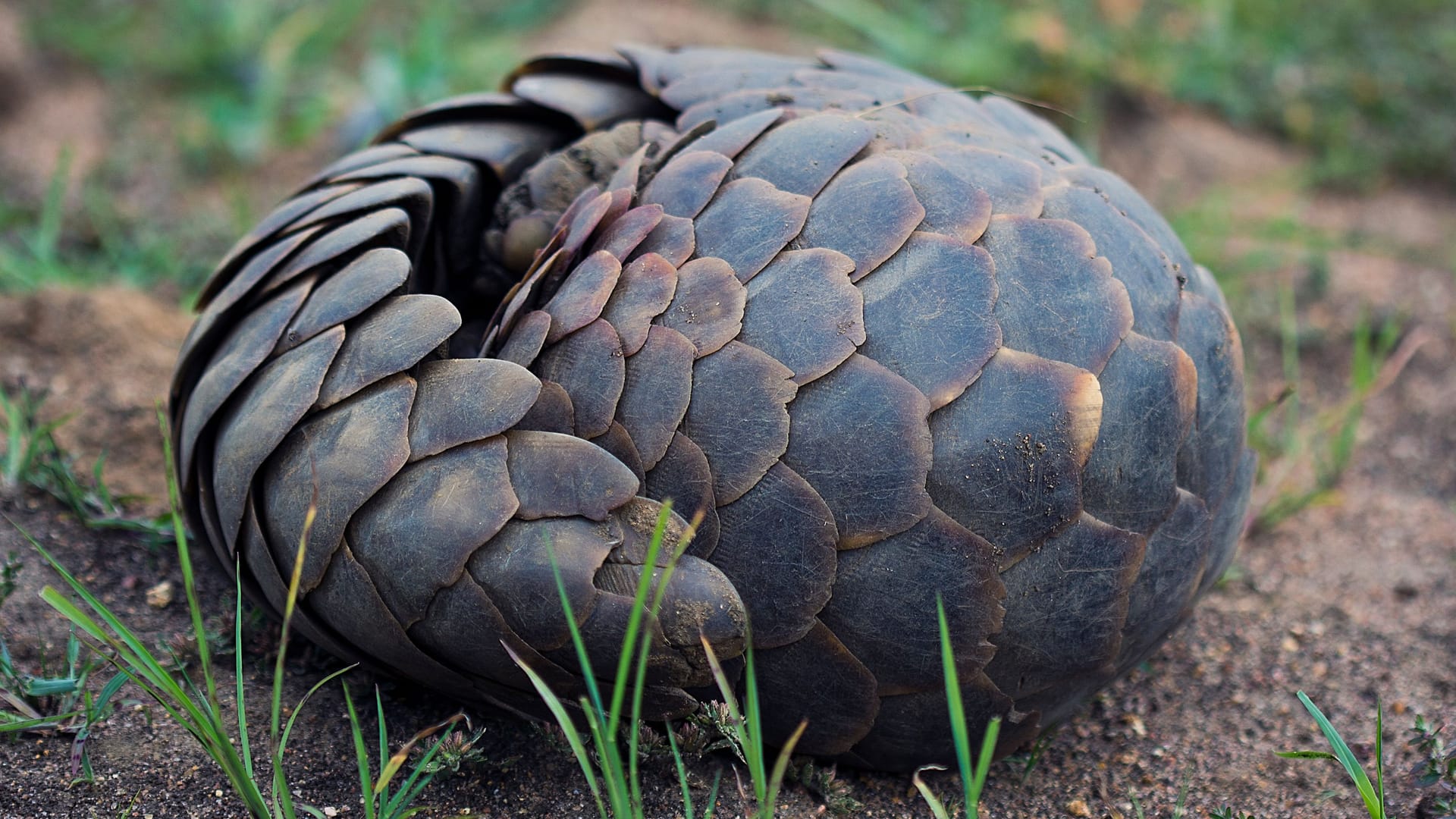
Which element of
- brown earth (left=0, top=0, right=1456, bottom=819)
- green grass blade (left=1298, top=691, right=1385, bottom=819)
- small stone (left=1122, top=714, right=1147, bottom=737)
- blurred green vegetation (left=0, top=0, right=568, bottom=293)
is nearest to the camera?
green grass blade (left=1298, top=691, right=1385, bottom=819)

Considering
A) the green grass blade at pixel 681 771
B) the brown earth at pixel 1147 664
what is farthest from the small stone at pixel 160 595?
the green grass blade at pixel 681 771

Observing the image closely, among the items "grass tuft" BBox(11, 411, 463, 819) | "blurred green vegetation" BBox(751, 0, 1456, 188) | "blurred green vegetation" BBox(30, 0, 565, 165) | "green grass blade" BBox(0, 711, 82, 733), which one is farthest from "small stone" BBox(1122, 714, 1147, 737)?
"blurred green vegetation" BBox(30, 0, 565, 165)

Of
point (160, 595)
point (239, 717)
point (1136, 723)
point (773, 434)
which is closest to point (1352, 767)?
point (1136, 723)

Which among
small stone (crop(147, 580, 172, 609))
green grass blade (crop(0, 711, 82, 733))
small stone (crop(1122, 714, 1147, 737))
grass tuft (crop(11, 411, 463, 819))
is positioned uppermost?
grass tuft (crop(11, 411, 463, 819))

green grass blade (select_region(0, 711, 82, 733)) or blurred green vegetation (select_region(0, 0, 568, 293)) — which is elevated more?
blurred green vegetation (select_region(0, 0, 568, 293))

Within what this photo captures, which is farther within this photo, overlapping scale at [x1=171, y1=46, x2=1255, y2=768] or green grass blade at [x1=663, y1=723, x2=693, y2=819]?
overlapping scale at [x1=171, y1=46, x2=1255, y2=768]

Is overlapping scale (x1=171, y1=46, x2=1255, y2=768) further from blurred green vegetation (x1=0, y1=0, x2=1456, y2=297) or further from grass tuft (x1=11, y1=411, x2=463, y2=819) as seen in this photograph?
blurred green vegetation (x1=0, y1=0, x2=1456, y2=297)

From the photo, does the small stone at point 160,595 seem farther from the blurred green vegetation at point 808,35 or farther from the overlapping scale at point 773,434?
the blurred green vegetation at point 808,35

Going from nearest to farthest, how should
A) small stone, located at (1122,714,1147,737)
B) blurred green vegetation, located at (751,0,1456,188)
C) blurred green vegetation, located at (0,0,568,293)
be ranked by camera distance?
small stone, located at (1122,714,1147,737), blurred green vegetation, located at (0,0,568,293), blurred green vegetation, located at (751,0,1456,188)
